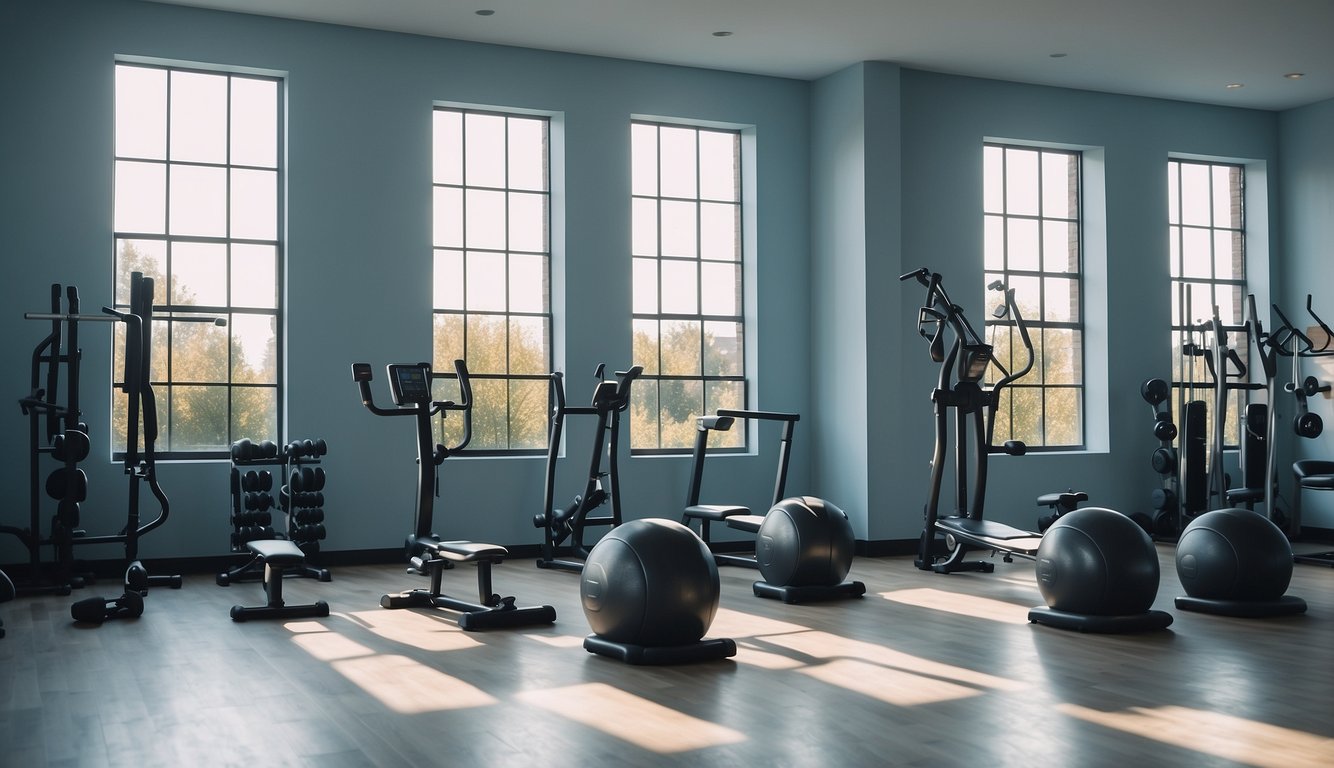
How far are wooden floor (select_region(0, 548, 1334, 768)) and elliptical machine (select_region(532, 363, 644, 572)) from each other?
1.56 meters

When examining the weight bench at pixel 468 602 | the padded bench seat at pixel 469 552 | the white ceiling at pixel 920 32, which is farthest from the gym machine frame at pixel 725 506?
the white ceiling at pixel 920 32

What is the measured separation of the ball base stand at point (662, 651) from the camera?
4.35 meters

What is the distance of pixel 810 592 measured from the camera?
19.8 feet

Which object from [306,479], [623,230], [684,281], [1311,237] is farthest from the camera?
[1311,237]

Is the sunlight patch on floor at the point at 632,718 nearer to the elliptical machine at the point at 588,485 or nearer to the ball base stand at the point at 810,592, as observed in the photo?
the ball base stand at the point at 810,592

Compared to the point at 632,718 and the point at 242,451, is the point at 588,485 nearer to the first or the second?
the point at 242,451

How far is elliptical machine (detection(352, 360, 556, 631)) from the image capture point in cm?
526

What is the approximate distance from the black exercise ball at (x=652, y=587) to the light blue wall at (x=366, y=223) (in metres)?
3.44

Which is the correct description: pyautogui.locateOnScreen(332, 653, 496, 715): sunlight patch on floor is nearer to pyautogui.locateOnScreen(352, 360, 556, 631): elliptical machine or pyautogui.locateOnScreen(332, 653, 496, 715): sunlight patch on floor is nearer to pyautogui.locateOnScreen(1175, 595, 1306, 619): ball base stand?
pyautogui.locateOnScreen(352, 360, 556, 631): elliptical machine

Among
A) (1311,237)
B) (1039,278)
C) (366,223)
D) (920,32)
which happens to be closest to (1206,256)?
(1311,237)

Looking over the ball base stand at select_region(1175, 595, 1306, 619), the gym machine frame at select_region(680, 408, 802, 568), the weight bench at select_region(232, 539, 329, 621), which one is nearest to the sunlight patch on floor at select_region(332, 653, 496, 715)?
the weight bench at select_region(232, 539, 329, 621)

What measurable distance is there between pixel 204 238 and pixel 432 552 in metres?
2.89

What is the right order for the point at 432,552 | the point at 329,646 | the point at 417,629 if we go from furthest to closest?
the point at 432,552
the point at 417,629
the point at 329,646

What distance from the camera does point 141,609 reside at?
5.49m
